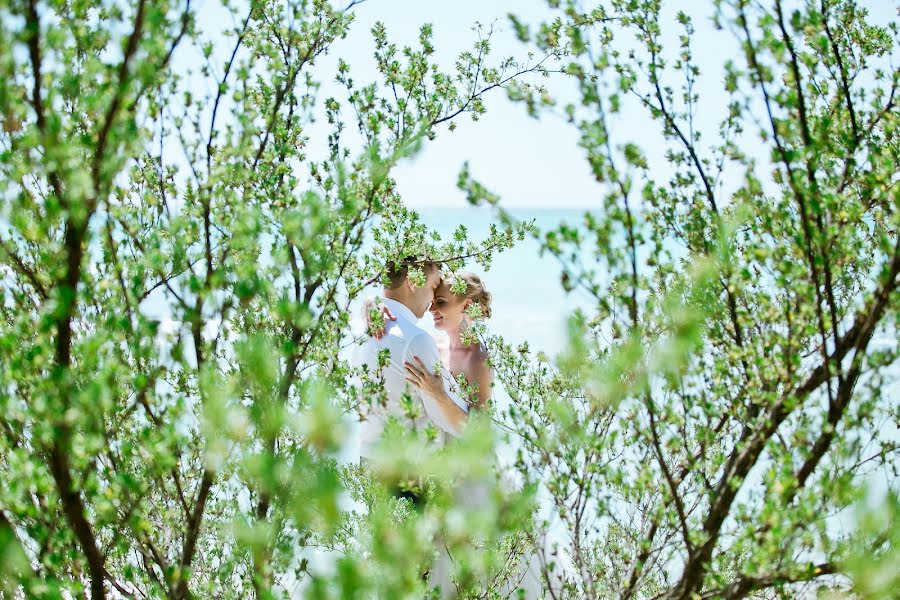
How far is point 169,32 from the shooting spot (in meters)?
1.88

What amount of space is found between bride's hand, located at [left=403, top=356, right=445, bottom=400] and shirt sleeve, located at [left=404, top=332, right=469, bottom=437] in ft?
0.11

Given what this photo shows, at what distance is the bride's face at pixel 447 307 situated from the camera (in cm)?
546

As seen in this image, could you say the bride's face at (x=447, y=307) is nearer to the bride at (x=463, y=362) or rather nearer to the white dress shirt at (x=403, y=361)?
the bride at (x=463, y=362)

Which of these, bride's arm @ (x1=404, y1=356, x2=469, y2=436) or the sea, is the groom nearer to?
bride's arm @ (x1=404, y1=356, x2=469, y2=436)

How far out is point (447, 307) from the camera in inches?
218

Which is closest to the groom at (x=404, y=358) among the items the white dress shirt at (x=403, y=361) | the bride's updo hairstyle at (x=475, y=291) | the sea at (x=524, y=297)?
the white dress shirt at (x=403, y=361)

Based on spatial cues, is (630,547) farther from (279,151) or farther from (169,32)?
(169,32)

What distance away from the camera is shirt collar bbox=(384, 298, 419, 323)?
4.85 m

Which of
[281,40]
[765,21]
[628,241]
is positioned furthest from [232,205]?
[765,21]

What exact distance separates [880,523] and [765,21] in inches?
47.0

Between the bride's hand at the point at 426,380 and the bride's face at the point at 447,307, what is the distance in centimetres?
101

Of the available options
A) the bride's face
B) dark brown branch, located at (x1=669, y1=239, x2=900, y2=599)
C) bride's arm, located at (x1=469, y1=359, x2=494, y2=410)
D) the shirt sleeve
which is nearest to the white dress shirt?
the shirt sleeve

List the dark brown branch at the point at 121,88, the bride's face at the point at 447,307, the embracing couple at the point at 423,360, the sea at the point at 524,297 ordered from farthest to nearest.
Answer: the sea at the point at 524,297, the bride's face at the point at 447,307, the embracing couple at the point at 423,360, the dark brown branch at the point at 121,88

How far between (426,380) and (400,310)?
0.63m
